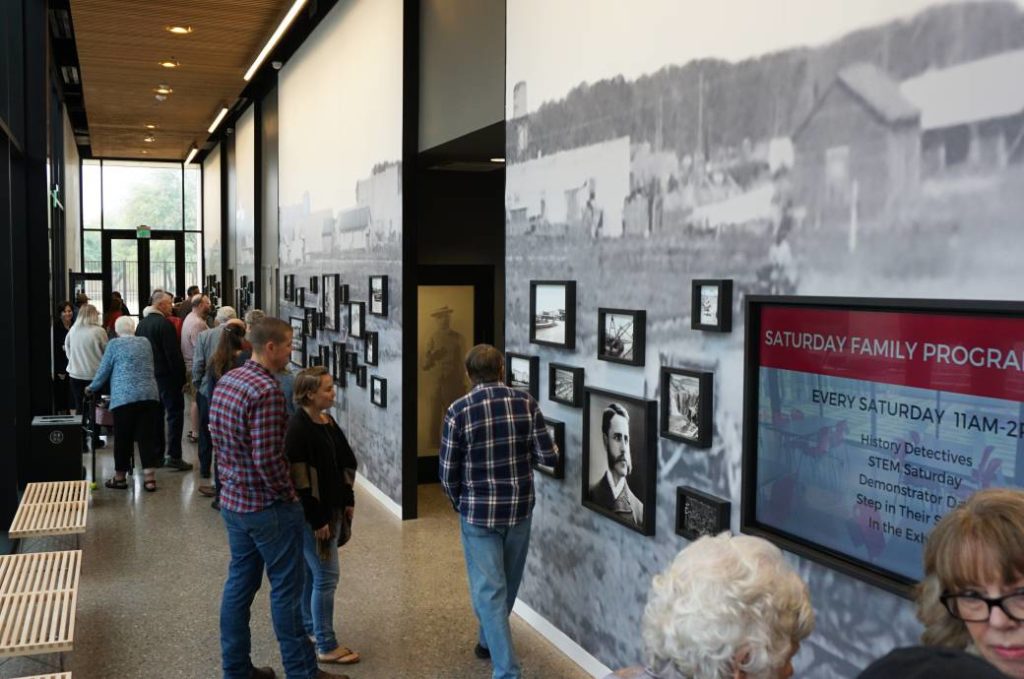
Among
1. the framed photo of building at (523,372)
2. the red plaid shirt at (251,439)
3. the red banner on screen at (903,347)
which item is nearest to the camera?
the red banner on screen at (903,347)

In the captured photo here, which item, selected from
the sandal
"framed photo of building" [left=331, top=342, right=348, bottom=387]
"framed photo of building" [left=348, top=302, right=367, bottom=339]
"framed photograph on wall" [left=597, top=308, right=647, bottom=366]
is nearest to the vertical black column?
"framed photo of building" [left=348, top=302, right=367, bottom=339]

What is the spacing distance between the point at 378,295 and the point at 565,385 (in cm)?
391

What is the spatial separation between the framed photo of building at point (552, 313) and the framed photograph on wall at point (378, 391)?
3366 millimetres

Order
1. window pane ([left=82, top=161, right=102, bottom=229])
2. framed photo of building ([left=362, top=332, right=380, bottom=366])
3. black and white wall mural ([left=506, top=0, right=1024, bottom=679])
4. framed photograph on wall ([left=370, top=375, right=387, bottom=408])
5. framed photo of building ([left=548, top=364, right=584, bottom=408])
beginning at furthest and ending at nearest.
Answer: window pane ([left=82, top=161, right=102, bottom=229]) → framed photo of building ([left=362, top=332, right=380, bottom=366]) → framed photograph on wall ([left=370, top=375, right=387, bottom=408]) → framed photo of building ([left=548, top=364, right=584, bottom=408]) → black and white wall mural ([left=506, top=0, right=1024, bottom=679])

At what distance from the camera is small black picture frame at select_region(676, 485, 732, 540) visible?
372cm

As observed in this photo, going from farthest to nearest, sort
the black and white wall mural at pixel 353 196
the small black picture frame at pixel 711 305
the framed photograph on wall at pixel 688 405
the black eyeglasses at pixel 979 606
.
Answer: the black and white wall mural at pixel 353 196
the framed photograph on wall at pixel 688 405
the small black picture frame at pixel 711 305
the black eyeglasses at pixel 979 606

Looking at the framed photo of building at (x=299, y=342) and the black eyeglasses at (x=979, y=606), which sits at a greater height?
the black eyeglasses at (x=979, y=606)

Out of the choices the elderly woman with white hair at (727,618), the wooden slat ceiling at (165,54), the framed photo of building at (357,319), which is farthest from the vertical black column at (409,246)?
the elderly woman with white hair at (727,618)

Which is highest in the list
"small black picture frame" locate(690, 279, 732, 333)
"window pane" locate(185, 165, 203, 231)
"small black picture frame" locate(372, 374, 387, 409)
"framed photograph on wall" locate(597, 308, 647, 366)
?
"window pane" locate(185, 165, 203, 231)

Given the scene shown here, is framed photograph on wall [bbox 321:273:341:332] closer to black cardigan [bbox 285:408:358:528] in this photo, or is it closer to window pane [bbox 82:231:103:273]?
black cardigan [bbox 285:408:358:528]

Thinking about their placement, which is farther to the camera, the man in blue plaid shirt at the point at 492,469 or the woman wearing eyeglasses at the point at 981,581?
the man in blue plaid shirt at the point at 492,469

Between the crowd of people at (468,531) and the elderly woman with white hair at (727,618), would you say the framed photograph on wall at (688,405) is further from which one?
the elderly woman with white hair at (727,618)

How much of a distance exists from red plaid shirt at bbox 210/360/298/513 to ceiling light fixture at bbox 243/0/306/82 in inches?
267

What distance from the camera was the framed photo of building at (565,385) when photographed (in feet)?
16.4
